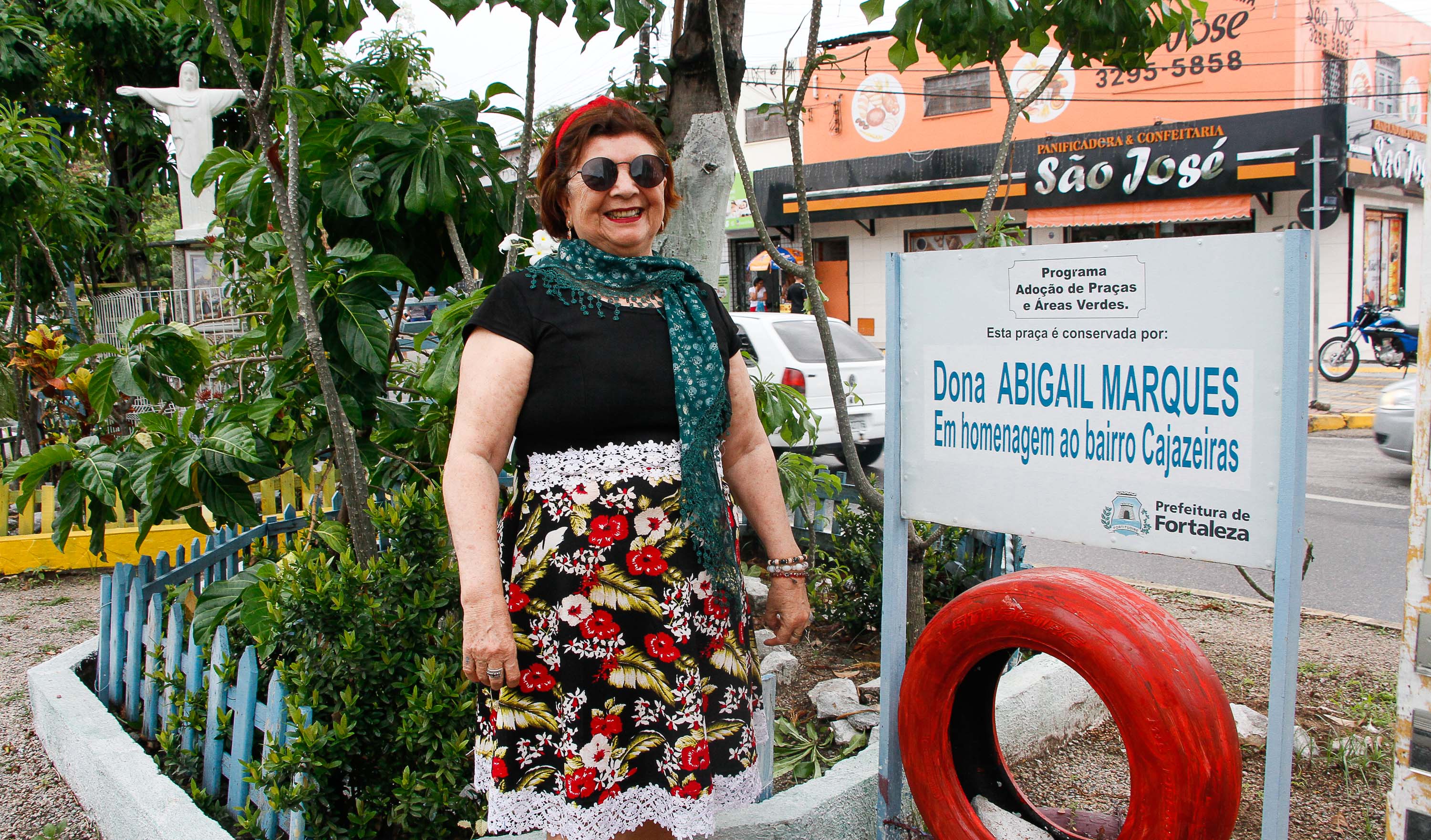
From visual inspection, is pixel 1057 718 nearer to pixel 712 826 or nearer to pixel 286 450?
pixel 712 826

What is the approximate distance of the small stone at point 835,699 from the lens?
3.41m

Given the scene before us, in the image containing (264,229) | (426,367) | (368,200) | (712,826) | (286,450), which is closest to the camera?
(712,826)

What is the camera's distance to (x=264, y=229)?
11.2 feet

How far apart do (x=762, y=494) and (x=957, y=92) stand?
20.5 m

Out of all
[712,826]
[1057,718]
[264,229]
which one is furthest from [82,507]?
[1057,718]

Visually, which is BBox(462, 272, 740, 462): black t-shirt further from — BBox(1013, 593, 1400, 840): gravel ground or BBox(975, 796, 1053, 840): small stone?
BBox(1013, 593, 1400, 840): gravel ground

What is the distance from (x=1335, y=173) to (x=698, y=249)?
1654cm

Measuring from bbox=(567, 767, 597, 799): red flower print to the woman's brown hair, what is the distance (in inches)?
43.7

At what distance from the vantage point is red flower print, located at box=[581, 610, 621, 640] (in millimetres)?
1922

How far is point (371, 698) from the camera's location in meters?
2.49

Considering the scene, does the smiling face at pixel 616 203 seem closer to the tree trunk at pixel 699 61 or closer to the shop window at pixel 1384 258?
the tree trunk at pixel 699 61

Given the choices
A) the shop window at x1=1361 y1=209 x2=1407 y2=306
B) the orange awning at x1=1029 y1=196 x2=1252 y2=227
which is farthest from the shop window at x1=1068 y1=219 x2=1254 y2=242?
the shop window at x1=1361 y1=209 x2=1407 y2=306

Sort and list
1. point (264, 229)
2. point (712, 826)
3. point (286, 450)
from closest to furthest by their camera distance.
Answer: point (712, 826) < point (264, 229) < point (286, 450)

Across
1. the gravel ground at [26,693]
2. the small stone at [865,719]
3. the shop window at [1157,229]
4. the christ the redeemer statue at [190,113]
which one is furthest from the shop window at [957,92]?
the small stone at [865,719]
